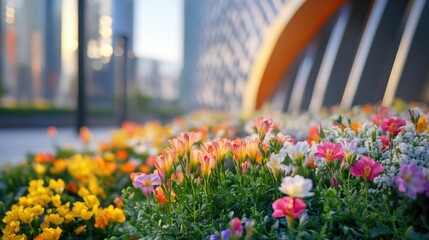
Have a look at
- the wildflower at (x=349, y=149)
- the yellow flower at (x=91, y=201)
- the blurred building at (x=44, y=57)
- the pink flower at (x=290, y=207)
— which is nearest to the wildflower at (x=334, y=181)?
the wildflower at (x=349, y=149)

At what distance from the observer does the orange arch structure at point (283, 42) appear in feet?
28.9

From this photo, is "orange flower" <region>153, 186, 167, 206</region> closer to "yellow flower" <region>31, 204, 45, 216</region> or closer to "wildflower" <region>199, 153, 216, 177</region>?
"wildflower" <region>199, 153, 216, 177</region>

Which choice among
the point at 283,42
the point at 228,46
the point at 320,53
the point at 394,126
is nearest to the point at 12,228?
the point at 394,126

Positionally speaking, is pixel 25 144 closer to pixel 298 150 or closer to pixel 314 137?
pixel 314 137

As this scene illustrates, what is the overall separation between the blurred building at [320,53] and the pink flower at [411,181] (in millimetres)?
6187

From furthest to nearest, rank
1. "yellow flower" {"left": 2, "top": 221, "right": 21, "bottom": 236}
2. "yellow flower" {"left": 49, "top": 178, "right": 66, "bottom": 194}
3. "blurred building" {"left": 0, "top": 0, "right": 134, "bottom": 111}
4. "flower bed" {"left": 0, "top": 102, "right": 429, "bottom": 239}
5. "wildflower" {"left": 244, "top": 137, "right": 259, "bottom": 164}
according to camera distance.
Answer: "blurred building" {"left": 0, "top": 0, "right": 134, "bottom": 111} < "yellow flower" {"left": 49, "top": 178, "right": 66, "bottom": 194} < "yellow flower" {"left": 2, "top": 221, "right": 21, "bottom": 236} < "wildflower" {"left": 244, "top": 137, "right": 259, "bottom": 164} < "flower bed" {"left": 0, "top": 102, "right": 429, "bottom": 239}

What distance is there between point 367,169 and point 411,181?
0.59 feet

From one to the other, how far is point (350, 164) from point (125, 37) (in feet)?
34.6

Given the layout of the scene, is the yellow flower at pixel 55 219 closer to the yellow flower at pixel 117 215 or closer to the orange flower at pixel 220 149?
the yellow flower at pixel 117 215

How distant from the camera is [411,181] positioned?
1.18 metres

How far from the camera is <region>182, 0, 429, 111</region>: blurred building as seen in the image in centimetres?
701

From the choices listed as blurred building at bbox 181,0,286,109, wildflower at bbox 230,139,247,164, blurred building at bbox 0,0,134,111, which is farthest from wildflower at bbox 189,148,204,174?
blurred building at bbox 0,0,134,111

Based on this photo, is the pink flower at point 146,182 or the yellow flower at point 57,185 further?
the yellow flower at point 57,185

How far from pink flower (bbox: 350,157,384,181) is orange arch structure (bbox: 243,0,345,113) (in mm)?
7634
